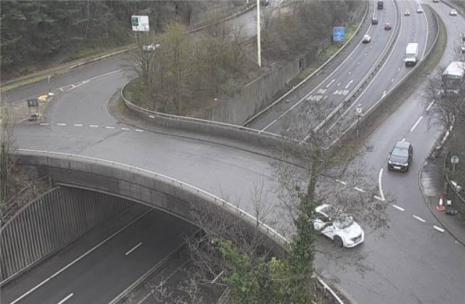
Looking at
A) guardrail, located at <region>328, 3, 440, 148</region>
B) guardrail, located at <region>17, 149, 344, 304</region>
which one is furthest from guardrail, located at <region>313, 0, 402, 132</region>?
guardrail, located at <region>17, 149, 344, 304</region>

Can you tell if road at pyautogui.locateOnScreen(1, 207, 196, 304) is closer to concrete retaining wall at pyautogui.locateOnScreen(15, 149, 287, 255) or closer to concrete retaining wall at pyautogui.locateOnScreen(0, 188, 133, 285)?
concrete retaining wall at pyautogui.locateOnScreen(0, 188, 133, 285)

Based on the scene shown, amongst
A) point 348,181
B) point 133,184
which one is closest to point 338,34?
point 348,181

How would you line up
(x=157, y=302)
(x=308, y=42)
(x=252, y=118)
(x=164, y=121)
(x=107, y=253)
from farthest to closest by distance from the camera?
(x=308, y=42) → (x=252, y=118) → (x=164, y=121) → (x=107, y=253) → (x=157, y=302)

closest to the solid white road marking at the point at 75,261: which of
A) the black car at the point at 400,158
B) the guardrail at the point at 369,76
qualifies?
the black car at the point at 400,158

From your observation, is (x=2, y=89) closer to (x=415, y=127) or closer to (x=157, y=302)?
A: (x=157, y=302)

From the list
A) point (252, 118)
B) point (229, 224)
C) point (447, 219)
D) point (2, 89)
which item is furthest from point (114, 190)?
point (252, 118)

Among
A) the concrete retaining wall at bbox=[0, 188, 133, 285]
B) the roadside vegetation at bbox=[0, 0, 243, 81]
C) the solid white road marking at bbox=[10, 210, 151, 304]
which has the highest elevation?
the roadside vegetation at bbox=[0, 0, 243, 81]
